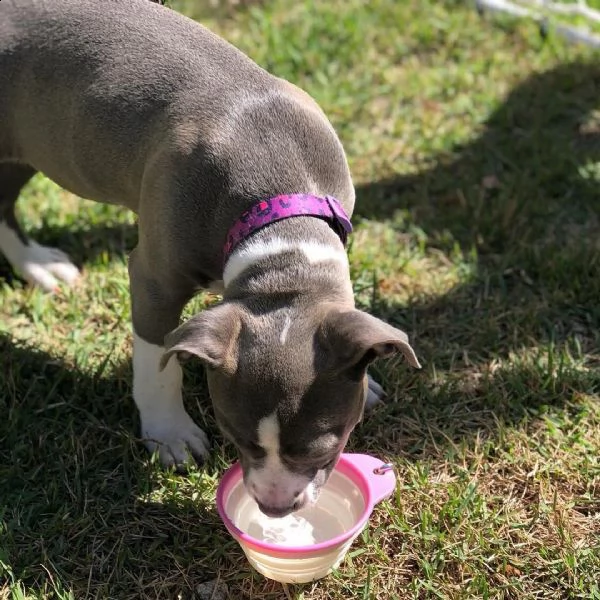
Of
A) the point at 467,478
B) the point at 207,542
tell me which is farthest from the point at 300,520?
the point at 467,478

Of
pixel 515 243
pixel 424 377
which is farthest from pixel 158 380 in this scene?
pixel 515 243

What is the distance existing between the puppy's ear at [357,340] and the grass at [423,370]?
112 centimetres

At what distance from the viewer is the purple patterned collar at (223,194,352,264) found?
3.65 meters

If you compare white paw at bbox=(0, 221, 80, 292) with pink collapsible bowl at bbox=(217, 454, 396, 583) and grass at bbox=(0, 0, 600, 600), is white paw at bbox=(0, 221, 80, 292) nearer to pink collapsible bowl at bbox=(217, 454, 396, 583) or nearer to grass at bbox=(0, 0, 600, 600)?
grass at bbox=(0, 0, 600, 600)

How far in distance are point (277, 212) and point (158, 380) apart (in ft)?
3.57

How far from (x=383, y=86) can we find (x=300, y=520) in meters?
3.91

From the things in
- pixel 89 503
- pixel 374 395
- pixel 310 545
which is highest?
pixel 310 545

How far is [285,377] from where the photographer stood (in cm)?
324

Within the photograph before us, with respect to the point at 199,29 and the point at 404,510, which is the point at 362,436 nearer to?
the point at 404,510

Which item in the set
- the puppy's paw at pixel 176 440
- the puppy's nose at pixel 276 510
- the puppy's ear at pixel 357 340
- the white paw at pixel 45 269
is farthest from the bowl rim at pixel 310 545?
the white paw at pixel 45 269

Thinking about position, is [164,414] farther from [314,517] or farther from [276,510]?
[276,510]

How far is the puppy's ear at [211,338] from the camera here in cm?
316

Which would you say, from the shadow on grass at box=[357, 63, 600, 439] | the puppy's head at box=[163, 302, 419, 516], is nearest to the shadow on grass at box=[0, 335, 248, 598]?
the puppy's head at box=[163, 302, 419, 516]

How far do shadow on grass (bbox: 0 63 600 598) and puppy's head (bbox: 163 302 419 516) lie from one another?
0.77 m
